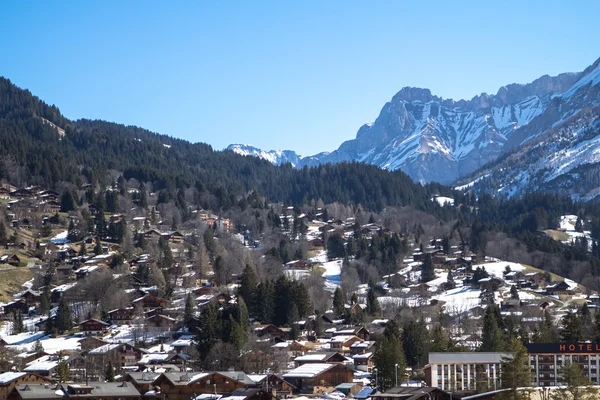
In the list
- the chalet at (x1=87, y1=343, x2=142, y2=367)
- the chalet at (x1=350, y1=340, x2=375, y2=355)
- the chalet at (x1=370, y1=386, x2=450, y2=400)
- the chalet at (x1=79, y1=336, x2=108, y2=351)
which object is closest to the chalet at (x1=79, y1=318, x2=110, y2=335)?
the chalet at (x1=79, y1=336, x2=108, y2=351)

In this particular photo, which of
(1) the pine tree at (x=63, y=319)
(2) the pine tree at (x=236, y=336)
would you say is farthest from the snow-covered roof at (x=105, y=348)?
(2) the pine tree at (x=236, y=336)

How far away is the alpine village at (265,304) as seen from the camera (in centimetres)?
9244

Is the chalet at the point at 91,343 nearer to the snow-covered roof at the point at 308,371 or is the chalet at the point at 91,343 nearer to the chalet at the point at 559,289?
the snow-covered roof at the point at 308,371

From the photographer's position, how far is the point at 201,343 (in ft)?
355

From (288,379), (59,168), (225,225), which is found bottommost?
(288,379)

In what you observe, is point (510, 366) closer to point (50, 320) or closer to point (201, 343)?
point (201, 343)

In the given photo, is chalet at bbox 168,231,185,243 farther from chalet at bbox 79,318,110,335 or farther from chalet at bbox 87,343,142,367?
chalet at bbox 87,343,142,367

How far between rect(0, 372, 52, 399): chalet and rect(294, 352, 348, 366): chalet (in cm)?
2451

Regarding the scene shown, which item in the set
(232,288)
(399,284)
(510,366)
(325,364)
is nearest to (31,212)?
(232,288)

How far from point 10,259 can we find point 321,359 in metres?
57.4

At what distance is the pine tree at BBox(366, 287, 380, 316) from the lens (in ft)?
437

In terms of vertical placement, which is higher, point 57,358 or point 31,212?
point 31,212

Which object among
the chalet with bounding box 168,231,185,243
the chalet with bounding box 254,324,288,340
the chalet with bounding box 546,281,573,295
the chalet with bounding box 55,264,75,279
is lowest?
the chalet with bounding box 254,324,288,340

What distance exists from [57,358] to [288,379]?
24.4 metres
